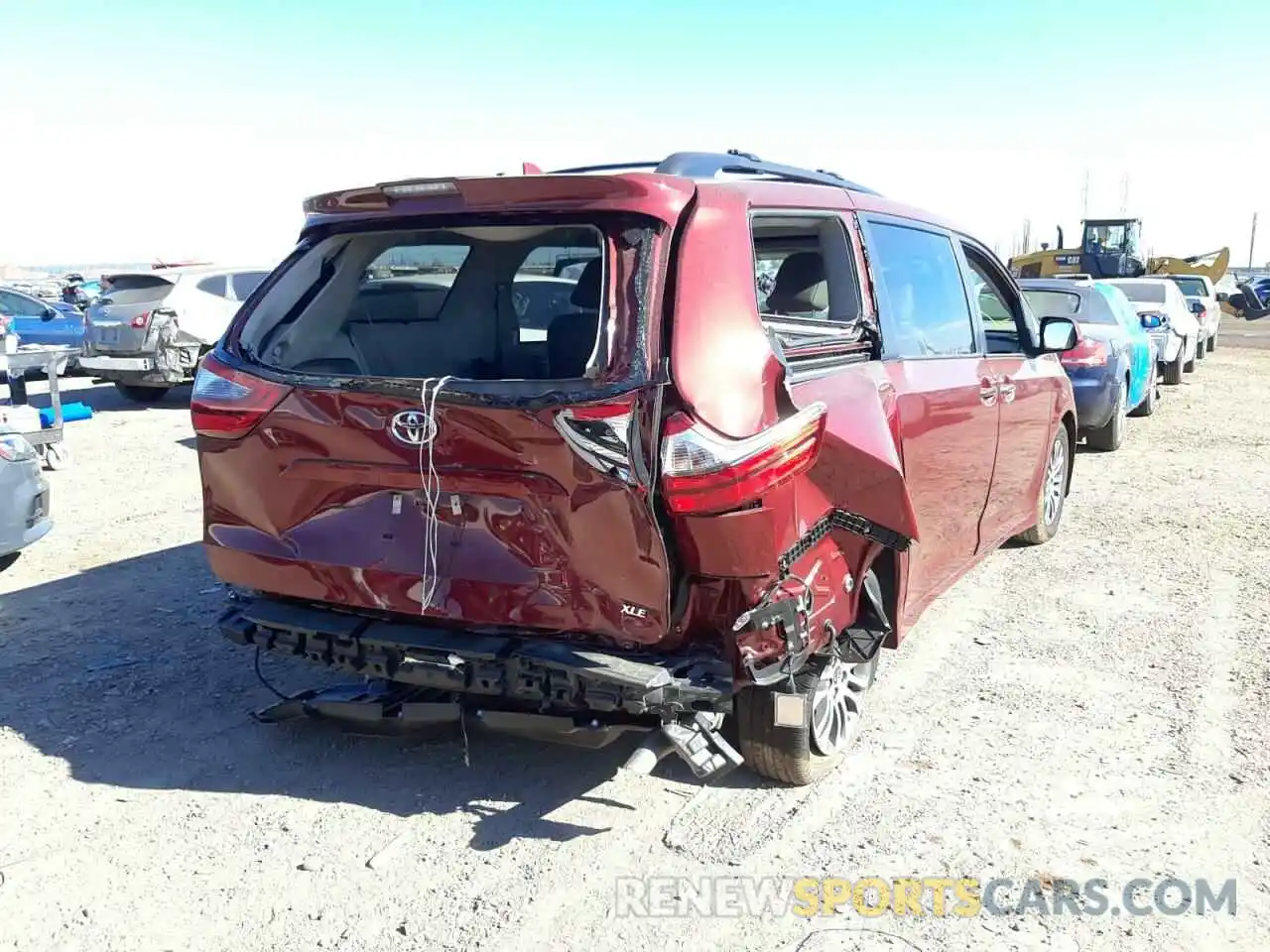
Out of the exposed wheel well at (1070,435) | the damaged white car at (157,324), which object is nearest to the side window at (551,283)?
the exposed wheel well at (1070,435)

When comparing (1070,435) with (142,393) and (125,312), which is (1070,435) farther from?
(142,393)

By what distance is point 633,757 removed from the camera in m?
3.12

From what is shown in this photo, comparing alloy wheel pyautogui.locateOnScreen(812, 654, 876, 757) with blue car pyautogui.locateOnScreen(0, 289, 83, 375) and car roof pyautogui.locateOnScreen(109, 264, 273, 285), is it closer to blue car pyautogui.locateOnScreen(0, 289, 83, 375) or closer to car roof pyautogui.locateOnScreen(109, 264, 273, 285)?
car roof pyautogui.locateOnScreen(109, 264, 273, 285)

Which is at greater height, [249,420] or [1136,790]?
[249,420]

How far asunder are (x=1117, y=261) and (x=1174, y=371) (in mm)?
14430

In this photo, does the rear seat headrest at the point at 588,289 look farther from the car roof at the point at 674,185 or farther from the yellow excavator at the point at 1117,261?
the yellow excavator at the point at 1117,261

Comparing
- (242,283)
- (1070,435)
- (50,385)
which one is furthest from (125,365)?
(1070,435)

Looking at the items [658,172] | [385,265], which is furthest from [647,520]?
[385,265]

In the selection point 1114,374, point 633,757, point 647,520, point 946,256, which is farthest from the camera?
point 1114,374

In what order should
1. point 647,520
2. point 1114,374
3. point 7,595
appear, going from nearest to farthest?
1. point 647,520
2. point 7,595
3. point 1114,374

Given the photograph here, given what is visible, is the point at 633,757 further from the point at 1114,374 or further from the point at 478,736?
the point at 1114,374

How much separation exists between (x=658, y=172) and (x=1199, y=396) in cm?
1416

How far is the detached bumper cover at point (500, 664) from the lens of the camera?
300 cm

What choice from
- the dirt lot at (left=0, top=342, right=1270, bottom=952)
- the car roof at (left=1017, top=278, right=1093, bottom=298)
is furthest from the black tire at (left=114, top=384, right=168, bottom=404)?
the car roof at (left=1017, top=278, right=1093, bottom=298)
